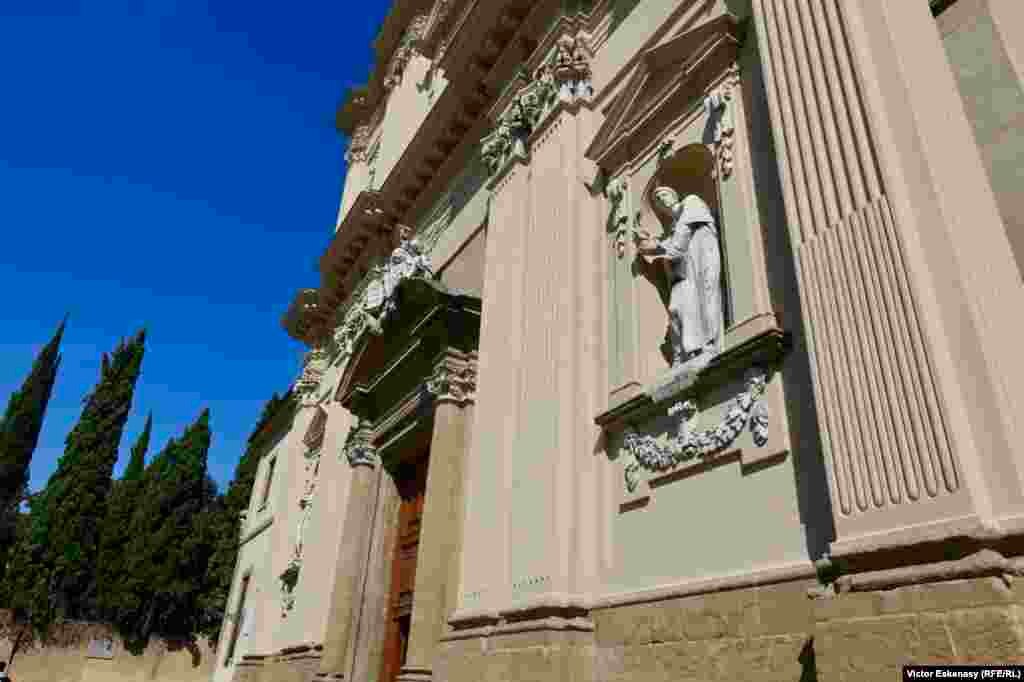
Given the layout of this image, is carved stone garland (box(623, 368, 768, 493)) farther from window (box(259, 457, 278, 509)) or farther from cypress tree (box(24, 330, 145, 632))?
cypress tree (box(24, 330, 145, 632))

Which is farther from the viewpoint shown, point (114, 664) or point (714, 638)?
point (114, 664)

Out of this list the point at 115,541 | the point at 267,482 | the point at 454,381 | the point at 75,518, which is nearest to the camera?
the point at 454,381

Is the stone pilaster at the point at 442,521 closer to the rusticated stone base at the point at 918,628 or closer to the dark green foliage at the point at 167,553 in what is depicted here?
the rusticated stone base at the point at 918,628

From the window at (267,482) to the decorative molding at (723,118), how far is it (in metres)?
16.5

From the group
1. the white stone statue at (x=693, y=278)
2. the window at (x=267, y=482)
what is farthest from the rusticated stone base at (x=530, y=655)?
the window at (x=267, y=482)

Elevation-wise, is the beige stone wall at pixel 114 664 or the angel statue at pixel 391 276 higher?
the angel statue at pixel 391 276

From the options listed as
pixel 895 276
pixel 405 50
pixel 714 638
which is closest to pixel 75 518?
pixel 405 50

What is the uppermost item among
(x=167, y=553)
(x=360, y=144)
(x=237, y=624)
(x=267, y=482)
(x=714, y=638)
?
(x=360, y=144)

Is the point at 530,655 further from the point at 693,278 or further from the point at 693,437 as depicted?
the point at 693,278

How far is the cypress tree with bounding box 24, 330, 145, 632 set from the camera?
2280cm

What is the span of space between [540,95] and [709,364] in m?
4.19

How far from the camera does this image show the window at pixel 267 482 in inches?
740

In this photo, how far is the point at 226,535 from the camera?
87.8 ft

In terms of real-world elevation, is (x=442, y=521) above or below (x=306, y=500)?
below
